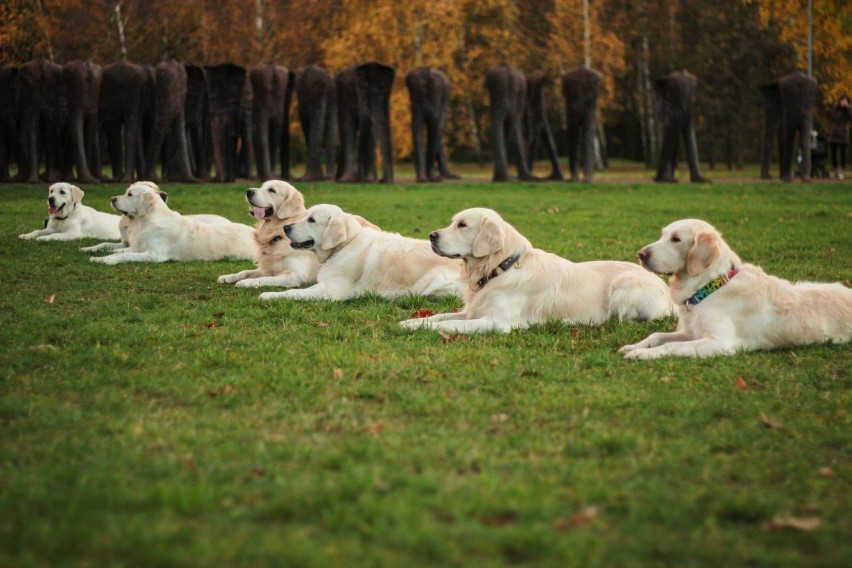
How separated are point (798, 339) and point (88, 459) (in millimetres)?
5429

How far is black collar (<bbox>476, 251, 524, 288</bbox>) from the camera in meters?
8.34

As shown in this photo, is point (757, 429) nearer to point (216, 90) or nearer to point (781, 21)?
point (216, 90)

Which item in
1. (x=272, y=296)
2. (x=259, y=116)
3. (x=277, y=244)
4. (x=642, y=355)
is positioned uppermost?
(x=259, y=116)

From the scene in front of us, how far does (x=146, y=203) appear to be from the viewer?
1280 centimetres

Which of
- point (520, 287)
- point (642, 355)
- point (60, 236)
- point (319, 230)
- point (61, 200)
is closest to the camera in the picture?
point (642, 355)

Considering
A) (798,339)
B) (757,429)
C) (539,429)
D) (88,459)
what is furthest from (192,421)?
(798,339)

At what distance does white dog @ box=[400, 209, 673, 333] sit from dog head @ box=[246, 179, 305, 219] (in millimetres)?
3417

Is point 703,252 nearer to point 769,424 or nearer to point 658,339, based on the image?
point 658,339

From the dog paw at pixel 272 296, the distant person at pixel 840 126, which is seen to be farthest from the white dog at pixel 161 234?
the distant person at pixel 840 126

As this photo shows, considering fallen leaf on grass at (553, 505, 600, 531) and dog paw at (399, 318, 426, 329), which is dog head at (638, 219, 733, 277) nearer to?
dog paw at (399, 318, 426, 329)

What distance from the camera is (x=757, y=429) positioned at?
5.48 m

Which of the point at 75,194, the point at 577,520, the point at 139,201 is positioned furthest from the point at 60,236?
the point at 577,520

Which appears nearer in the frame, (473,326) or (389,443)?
(389,443)

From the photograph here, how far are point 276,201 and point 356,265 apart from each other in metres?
1.74
